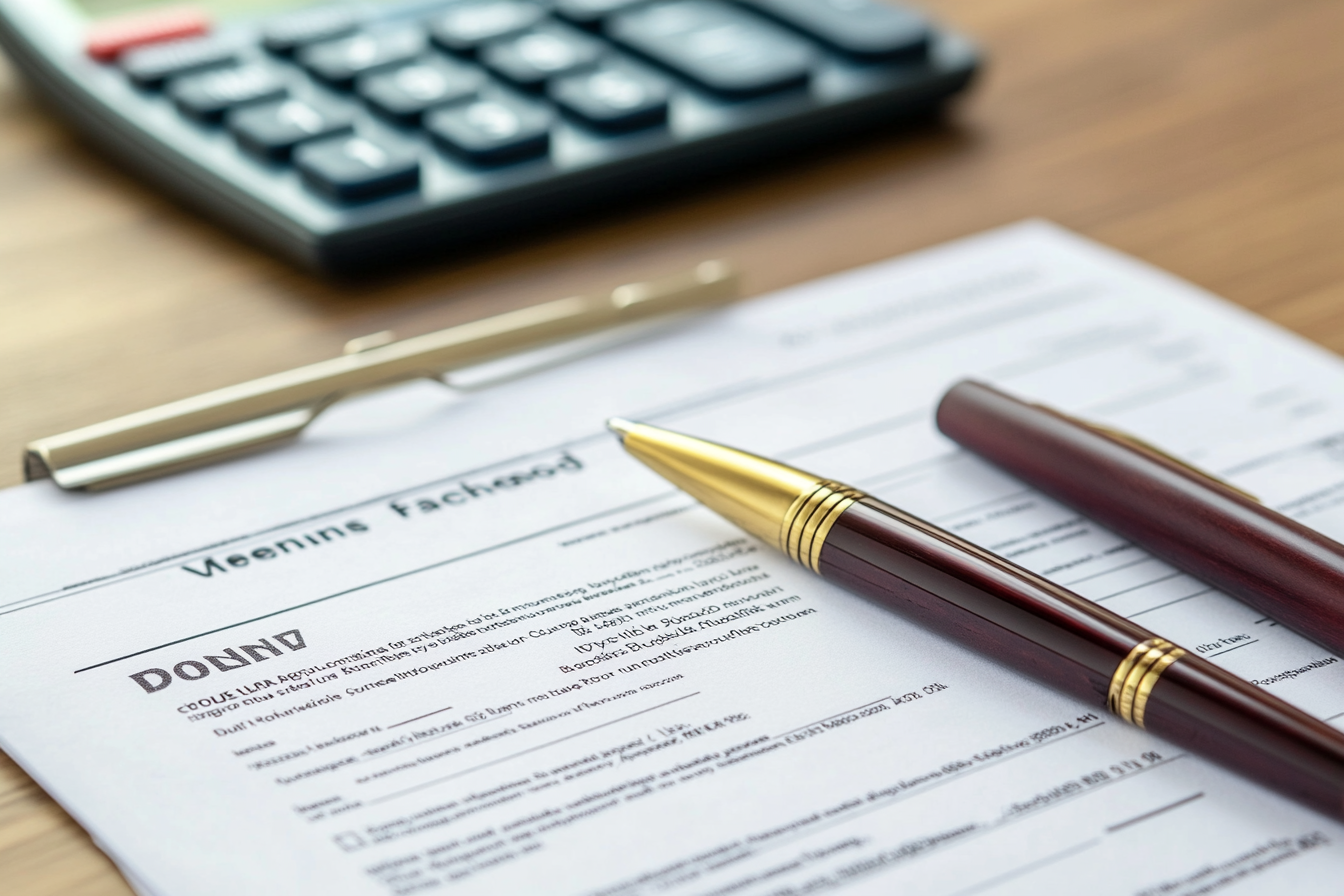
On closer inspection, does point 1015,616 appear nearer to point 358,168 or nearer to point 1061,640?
point 1061,640

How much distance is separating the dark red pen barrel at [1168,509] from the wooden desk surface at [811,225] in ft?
0.48

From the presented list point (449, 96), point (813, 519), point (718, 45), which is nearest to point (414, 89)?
point (449, 96)

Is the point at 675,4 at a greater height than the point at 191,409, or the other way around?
the point at 675,4

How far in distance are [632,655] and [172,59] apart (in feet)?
1.19

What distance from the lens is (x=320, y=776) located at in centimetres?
32

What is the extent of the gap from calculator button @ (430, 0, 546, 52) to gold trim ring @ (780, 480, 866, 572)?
31 centimetres

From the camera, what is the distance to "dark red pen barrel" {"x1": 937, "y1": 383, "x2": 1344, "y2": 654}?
0.35 meters

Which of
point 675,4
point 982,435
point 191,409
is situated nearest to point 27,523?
point 191,409

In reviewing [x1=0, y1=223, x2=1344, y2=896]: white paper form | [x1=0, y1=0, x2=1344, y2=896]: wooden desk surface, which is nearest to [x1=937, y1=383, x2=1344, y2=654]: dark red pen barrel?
[x1=0, y1=223, x2=1344, y2=896]: white paper form

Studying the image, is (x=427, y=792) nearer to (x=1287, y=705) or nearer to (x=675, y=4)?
(x=1287, y=705)

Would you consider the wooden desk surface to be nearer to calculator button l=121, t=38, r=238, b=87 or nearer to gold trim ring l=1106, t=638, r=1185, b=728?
calculator button l=121, t=38, r=238, b=87

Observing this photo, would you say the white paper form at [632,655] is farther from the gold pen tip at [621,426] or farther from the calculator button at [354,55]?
the calculator button at [354,55]

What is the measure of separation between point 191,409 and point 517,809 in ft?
0.64

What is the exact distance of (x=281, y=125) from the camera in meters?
0.53
